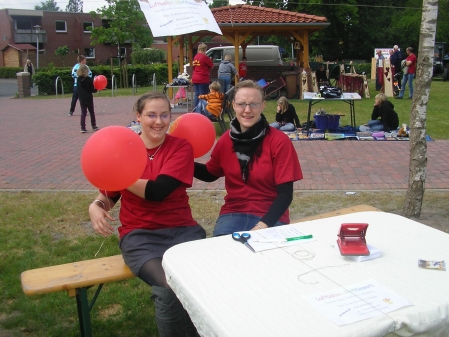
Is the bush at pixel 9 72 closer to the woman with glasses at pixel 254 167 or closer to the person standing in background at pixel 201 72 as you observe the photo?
the person standing in background at pixel 201 72

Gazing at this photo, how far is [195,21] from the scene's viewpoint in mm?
9758

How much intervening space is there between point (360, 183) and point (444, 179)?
44.4 inches

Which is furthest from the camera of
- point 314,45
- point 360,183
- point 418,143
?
point 314,45

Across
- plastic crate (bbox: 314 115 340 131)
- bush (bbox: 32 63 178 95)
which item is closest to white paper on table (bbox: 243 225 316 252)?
plastic crate (bbox: 314 115 340 131)

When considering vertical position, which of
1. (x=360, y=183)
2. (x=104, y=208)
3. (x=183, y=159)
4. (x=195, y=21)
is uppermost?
(x=195, y=21)

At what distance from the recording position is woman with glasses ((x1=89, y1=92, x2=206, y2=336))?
278 centimetres

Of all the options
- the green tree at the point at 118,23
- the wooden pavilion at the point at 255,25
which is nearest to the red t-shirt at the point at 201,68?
the wooden pavilion at the point at 255,25

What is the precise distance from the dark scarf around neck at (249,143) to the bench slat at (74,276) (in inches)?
36.7

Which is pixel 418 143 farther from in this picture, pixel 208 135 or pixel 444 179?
pixel 208 135

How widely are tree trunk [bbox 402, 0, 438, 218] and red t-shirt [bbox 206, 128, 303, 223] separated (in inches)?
87.6

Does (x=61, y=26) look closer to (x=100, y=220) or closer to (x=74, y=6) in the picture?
(x=100, y=220)

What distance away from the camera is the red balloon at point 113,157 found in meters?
2.55

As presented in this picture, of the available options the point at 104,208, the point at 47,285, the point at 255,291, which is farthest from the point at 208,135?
the point at 255,291

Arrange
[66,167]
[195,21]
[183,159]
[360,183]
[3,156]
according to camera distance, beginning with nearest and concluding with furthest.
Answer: [183,159], [360,183], [66,167], [3,156], [195,21]
